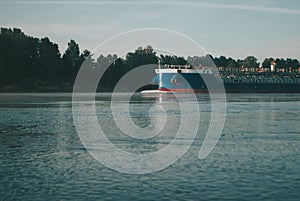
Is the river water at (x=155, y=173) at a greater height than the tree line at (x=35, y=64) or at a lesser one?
lesser

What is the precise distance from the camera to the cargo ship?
111312 mm

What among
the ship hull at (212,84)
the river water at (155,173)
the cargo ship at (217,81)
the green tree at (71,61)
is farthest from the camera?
the green tree at (71,61)

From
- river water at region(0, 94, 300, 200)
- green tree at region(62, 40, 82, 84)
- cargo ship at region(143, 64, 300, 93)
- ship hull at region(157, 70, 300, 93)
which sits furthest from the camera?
green tree at region(62, 40, 82, 84)

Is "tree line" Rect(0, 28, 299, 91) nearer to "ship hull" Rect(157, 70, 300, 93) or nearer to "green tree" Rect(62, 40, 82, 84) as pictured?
"green tree" Rect(62, 40, 82, 84)

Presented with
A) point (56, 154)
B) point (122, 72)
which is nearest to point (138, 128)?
point (56, 154)

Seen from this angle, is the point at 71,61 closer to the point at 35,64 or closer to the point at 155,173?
the point at 35,64

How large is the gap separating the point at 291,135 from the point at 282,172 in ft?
→ 33.3

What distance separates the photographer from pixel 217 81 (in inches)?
4828

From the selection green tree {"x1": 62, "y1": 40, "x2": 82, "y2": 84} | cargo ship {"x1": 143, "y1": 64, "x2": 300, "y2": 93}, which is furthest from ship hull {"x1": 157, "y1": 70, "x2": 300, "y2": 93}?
green tree {"x1": 62, "y1": 40, "x2": 82, "y2": 84}

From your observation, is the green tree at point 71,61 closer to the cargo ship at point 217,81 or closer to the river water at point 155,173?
the cargo ship at point 217,81

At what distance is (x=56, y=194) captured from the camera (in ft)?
37.8

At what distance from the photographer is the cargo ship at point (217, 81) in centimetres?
A: 11131

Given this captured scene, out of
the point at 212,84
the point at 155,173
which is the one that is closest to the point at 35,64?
the point at 212,84

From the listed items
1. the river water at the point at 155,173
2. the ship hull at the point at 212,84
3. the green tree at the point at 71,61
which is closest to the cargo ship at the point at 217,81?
the ship hull at the point at 212,84
